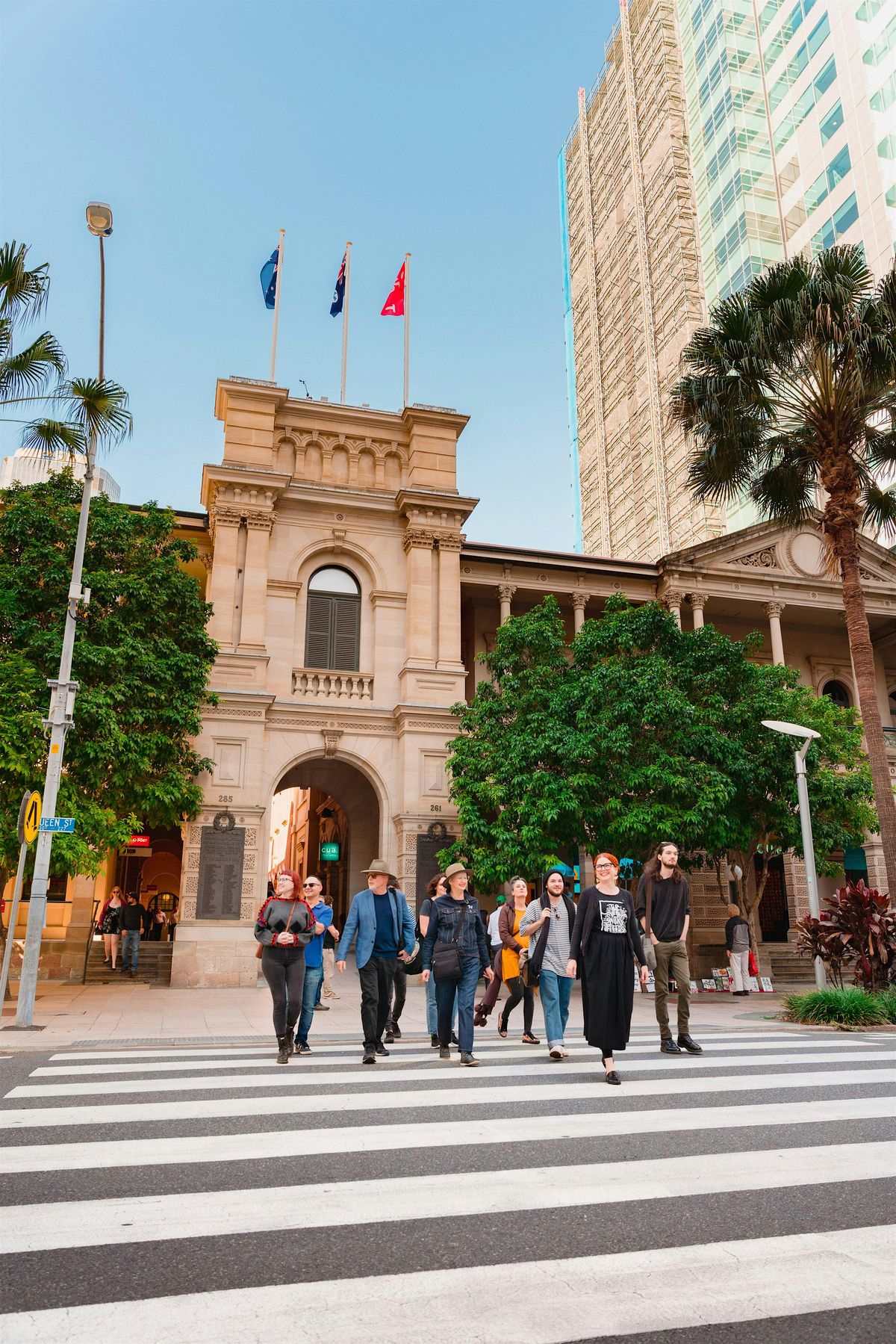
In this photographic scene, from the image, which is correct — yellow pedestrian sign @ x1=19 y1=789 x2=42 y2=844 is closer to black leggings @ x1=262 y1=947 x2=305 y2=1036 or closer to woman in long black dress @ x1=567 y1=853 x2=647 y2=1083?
black leggings @ x1=262 y1=947 x2=305 y2=1036

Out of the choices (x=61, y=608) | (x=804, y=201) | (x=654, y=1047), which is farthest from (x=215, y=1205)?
(x=804, y=201)

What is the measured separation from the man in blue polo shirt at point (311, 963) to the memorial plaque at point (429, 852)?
32.8 feet

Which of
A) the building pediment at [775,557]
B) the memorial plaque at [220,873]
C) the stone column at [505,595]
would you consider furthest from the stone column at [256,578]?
the building pediment at [775,557]

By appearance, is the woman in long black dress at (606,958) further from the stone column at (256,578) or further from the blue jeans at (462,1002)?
the stone column at (256,578)

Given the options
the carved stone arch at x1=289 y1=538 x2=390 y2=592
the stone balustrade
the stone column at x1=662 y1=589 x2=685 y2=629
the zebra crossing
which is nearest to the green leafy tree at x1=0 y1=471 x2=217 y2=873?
the stone balustrade

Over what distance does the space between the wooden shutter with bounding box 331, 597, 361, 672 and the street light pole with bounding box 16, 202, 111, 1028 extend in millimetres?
10954

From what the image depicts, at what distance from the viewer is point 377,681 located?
2581cm

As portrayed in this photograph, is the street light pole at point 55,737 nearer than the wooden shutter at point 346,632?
Yes

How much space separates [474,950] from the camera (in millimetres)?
10078

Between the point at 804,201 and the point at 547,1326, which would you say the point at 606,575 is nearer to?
the point at 547,1326

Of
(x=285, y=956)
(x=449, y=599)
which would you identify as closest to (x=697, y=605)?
(x=449, y=599)

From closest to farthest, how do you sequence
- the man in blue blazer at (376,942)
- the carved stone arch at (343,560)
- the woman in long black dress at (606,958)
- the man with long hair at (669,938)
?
the woman in long black dress at (606,958) → the man in blue blazer at (376,942) → the man with long hair at (669,938) → the carved stone arch at (343,560)

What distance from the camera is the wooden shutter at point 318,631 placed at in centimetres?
2584

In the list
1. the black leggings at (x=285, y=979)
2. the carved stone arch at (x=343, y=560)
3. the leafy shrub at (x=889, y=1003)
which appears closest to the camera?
the black leggings at (x=285, y=979)
